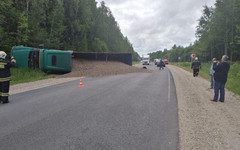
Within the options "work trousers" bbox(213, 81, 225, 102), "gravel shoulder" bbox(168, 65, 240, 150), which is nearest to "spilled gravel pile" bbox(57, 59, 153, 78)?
"work trousers" bbox(213, 81, 225, 102)

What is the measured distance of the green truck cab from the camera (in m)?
15.1

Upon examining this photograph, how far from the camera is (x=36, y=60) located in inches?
602

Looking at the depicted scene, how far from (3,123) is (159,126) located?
3674 millimetres

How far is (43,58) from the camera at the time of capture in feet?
49.4

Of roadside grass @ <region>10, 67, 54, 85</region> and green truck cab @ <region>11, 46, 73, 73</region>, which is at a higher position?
green truck cab @ <region>11, 46, 73, 73</region>

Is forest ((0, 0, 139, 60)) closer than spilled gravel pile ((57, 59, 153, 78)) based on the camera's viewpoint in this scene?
No

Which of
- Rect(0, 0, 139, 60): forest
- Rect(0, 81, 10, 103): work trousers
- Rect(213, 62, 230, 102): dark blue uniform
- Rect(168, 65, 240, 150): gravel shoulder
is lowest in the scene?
Rect(168, 65, 240, 150): gravel shoulder

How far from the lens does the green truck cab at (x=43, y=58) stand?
595 inches

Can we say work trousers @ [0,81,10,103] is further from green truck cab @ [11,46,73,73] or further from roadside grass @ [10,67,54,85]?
green truck cab @ [11,46,73,73]

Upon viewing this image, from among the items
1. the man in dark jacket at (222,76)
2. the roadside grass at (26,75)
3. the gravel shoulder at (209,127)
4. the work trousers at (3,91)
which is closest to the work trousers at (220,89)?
the man in dark jacket at (222,76)

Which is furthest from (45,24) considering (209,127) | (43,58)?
(209,127)

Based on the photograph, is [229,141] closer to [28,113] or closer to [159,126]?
[159,126]

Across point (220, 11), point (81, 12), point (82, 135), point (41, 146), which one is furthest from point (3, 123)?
point (220, 11)

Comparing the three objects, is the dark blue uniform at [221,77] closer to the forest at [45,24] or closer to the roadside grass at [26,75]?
the roadside grass at [26,75]
